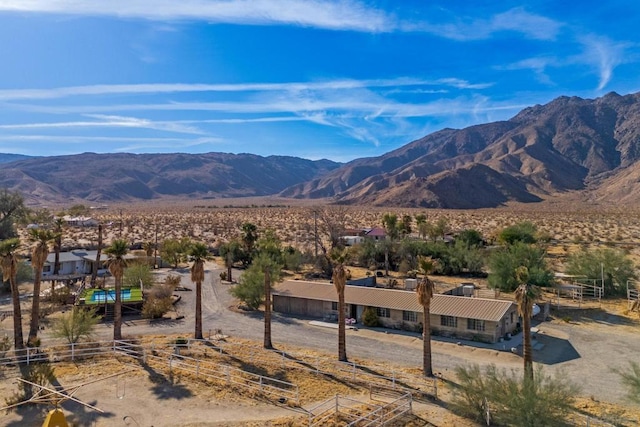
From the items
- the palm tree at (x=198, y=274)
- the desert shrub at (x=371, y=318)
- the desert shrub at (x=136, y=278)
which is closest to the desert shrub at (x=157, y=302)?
the desert shrub at (x=136, y=278)

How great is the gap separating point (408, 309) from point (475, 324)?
14.0 ft

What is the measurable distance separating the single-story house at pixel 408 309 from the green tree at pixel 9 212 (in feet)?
151

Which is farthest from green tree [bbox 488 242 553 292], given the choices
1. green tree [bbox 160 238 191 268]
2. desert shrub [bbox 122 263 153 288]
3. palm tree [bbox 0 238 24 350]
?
green tree [bbox 160 238 191 268]

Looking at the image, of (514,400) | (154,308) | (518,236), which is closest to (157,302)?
(154,308)

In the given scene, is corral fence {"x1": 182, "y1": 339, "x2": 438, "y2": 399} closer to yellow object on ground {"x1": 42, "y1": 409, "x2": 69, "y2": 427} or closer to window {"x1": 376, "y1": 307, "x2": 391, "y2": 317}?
window {"x1": 376, "y1": 307, "x2": 391, "y2": 317}

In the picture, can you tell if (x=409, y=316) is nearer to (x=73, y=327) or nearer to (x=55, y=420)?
(x=73, y=327)

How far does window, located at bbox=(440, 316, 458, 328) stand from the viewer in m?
31.7

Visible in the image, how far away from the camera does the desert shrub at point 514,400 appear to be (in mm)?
17656

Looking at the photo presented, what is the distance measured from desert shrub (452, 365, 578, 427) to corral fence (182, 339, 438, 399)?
2.14 meters

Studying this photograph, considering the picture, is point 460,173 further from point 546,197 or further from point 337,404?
point 337,404

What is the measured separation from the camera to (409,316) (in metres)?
33.4

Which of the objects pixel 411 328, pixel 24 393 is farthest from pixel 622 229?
pixel 24 393

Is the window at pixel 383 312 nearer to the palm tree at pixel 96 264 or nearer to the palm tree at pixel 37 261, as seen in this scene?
the palm tree at pixel 37 261

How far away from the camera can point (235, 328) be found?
34031 mm
